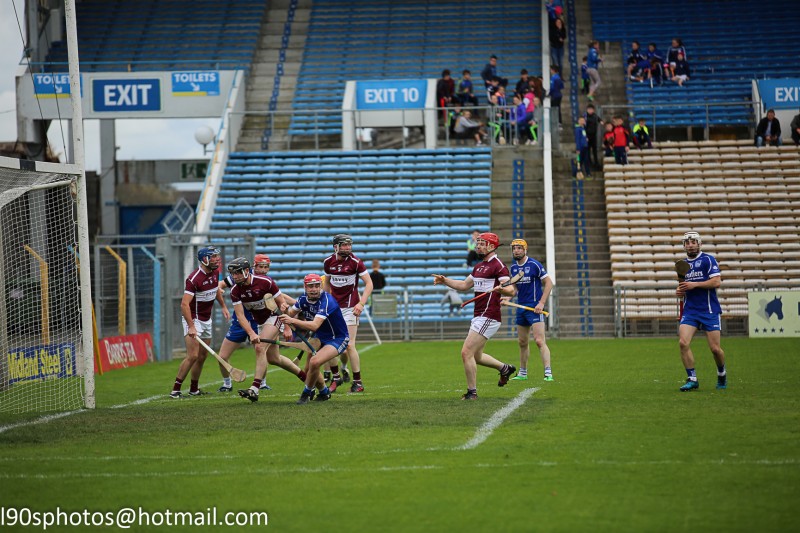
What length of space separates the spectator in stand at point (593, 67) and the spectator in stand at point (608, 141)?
2030 mm

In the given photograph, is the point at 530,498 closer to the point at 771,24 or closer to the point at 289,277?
the point at 289,277

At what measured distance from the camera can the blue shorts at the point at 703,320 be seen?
14375mm

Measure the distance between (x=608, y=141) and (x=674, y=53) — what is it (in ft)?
16.3

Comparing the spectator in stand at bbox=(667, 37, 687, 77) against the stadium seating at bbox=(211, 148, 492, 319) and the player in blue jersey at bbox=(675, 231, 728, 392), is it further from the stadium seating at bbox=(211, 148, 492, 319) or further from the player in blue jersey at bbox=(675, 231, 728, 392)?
the player in blue jersey at bbox=(675, 231, 728, 392)

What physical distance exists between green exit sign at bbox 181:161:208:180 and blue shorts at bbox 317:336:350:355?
3096 cm

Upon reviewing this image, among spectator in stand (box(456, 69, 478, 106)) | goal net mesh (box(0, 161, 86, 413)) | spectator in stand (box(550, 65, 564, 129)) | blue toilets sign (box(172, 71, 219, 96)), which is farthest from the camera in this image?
blue toilets sign (box(172, 71, 219, 96))

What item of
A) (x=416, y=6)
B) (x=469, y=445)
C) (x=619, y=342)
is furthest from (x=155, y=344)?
(x=416, y=6)

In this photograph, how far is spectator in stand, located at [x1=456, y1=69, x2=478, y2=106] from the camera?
113 ft

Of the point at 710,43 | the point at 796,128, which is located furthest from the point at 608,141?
the point at 710,43

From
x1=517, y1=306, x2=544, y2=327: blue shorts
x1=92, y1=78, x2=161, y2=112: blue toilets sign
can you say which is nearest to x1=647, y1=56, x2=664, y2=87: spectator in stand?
x1=92, y1=78, x2=161, y2=112: blue toilets sign

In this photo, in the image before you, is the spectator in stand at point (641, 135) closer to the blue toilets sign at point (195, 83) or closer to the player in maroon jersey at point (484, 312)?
the blue toilets sign at point (195, 83)

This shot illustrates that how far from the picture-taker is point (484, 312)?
1394 centimetres

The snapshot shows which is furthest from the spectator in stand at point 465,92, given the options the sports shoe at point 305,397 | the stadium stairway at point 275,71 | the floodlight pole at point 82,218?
the sports shoe at point 305,397

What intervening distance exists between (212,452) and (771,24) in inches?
1332
